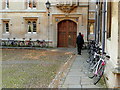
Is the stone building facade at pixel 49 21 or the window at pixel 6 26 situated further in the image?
the window at pixel 6 26

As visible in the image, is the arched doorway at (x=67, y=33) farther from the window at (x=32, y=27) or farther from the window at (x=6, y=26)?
→ the window at (x=6, y=26)

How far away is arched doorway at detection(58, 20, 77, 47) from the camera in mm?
19322

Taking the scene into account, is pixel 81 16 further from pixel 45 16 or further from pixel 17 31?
pixel 17 31

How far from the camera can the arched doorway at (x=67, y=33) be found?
19322 millimetres

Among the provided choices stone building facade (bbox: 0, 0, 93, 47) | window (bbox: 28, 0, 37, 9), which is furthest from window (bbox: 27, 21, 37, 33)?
window (bbox: 28, 0, 37, 9)

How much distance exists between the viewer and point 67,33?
19469 millimetres

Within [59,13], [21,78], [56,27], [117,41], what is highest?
[59,13]

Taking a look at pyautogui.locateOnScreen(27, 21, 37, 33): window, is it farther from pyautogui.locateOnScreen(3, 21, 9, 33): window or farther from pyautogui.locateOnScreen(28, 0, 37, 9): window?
pyautogui.locateOnScreen(3, 21, 9, 33): window

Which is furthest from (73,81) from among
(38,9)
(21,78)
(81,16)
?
(38,9)

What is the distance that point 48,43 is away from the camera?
19.2m

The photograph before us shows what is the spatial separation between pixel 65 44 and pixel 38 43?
8.94 feet

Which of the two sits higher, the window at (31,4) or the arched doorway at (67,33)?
the window at (31,4)

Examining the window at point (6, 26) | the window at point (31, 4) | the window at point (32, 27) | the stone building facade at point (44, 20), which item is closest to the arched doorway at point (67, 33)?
the stone building facade at point (44, 20)

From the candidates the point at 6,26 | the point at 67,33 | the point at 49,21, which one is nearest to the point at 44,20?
the point at 49,21
